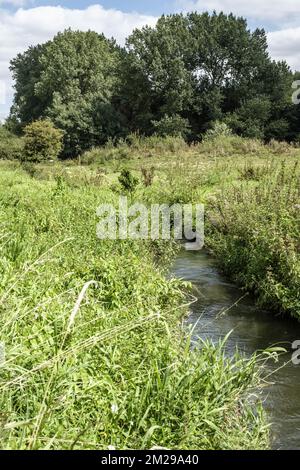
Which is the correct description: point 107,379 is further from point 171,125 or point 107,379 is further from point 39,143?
point 171,125

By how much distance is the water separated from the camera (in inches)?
188

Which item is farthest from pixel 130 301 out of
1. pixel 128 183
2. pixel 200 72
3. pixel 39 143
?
pixel 200 72

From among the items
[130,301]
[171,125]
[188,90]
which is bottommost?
[130,301]

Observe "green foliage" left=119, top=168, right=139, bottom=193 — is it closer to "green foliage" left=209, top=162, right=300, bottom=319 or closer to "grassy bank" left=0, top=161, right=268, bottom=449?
"green foliage" left=209, top=162, right=300, bottom=319

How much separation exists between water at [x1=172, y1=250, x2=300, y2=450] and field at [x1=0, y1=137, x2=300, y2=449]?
257 millimetres

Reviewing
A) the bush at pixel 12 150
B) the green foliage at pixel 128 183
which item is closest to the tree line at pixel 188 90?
the bush at pixel 12 150

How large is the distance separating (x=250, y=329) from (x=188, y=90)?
34.0 metres

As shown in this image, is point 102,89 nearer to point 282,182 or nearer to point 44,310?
point 282,182

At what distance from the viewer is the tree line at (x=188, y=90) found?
124ft

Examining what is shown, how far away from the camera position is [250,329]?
23.1 feet

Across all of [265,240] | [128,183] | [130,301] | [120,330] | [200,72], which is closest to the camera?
[120,330]

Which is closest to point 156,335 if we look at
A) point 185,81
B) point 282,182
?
point 282,182

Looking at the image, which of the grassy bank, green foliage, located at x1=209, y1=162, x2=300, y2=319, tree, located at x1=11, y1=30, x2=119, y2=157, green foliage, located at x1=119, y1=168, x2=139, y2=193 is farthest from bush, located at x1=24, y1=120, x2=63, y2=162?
the grassy bank

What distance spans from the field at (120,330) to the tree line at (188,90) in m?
27.5
